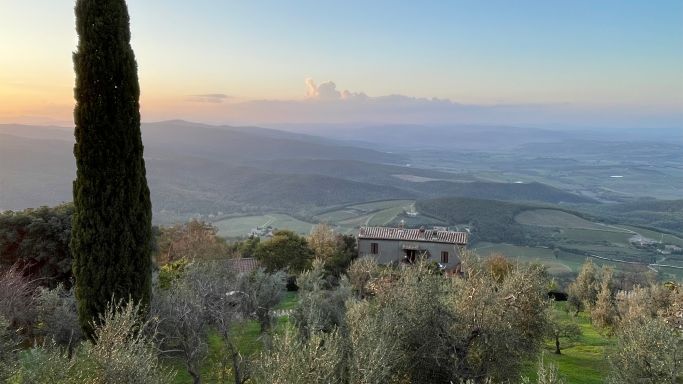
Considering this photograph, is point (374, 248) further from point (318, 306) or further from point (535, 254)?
point (535, 254)

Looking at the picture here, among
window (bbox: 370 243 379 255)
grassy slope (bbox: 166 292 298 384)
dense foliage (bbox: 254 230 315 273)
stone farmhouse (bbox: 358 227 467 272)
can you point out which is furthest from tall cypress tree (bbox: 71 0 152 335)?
window (bbox: 370 243 379 255)

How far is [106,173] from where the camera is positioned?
1358 centimetres

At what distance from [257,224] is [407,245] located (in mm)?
51683

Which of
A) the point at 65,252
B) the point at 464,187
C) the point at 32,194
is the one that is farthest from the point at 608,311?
the point at 464,187

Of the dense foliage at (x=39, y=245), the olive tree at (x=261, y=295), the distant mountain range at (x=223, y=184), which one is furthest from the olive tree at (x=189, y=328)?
the distant mountain range at (x=223, y=184)

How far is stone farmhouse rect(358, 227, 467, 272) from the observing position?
42897 mm

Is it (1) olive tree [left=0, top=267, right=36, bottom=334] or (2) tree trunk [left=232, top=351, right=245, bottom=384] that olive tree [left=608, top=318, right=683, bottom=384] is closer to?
A: (2) tree trunk [left=232, top=351, right=245, bottom=384]

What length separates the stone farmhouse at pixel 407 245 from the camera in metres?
42.9

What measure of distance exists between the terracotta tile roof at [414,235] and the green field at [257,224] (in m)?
37.2

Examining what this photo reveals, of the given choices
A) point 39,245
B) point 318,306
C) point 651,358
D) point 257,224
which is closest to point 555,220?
point 257,224

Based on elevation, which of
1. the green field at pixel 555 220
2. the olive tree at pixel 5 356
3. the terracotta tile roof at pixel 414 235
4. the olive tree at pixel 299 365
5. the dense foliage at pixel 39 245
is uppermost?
the olive tree at pixel 299 365

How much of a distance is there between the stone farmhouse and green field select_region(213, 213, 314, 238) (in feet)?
125

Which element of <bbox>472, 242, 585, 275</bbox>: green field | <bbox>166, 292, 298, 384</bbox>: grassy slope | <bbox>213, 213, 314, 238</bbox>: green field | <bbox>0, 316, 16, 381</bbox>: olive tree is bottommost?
<bbox>213, 213, 314, 238</bbox>: green field

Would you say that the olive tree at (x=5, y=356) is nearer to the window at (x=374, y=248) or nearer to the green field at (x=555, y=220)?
the window at (x=374, y=248)
